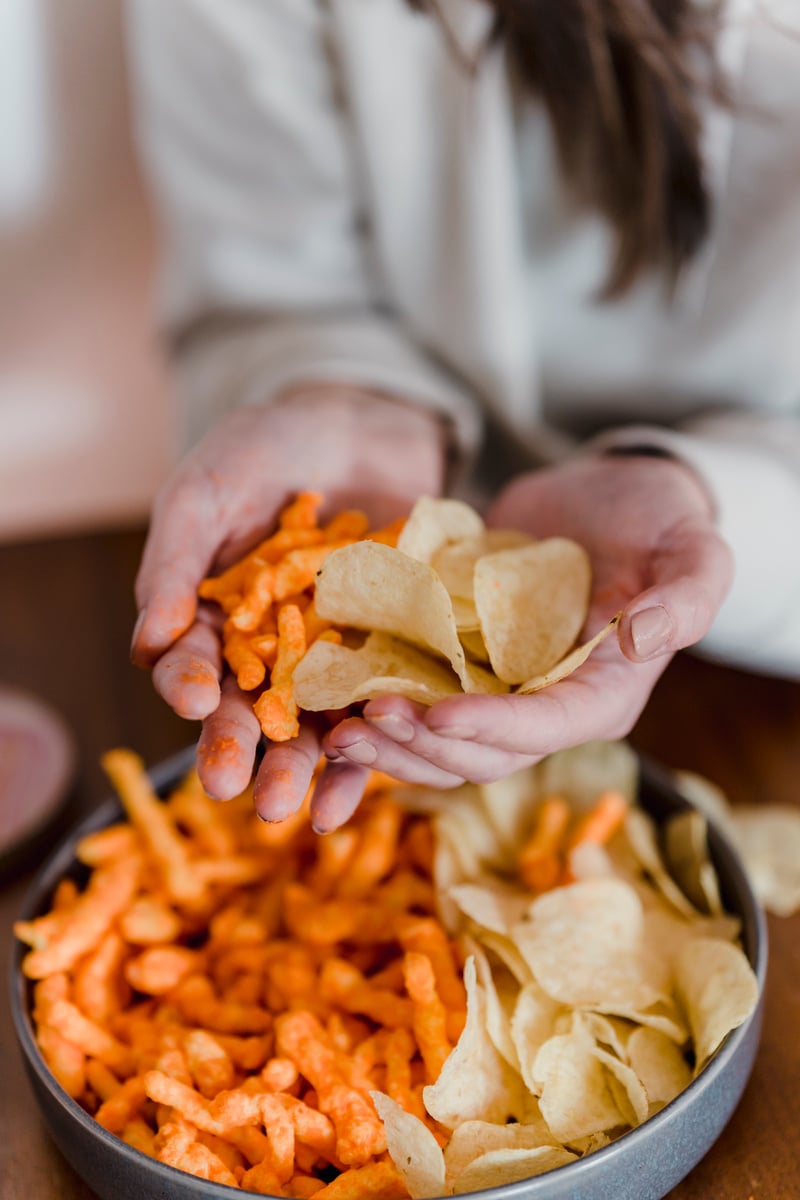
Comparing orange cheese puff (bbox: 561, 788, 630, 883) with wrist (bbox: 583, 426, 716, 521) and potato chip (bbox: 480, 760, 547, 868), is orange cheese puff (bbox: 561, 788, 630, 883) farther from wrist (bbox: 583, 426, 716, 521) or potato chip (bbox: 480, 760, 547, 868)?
wrist (bbox: 583, 426, 716, 521)

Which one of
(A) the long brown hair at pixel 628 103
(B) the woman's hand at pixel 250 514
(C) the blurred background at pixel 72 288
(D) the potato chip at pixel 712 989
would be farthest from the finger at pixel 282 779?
(C) the blurred background at pixel 72 288

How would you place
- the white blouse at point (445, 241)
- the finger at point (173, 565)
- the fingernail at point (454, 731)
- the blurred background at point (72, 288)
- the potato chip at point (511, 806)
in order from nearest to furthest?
1. the fingernail at point (454, 731)
2. the finger at point (173, 565)
3. the potato chip at point (511, 806)
4. the white blouse at point (445, 241)
5. the blurred background at point (72, 288)

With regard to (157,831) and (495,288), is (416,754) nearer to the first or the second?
(157,831)

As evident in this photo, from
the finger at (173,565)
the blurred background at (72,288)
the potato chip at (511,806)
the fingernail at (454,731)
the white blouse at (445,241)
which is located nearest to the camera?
the fingernail at (454,731)

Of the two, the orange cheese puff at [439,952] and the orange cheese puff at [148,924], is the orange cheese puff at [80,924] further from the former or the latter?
the orange cheese puff at [439,952]

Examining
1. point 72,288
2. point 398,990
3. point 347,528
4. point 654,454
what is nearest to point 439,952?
point 398,990
